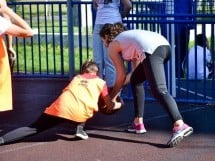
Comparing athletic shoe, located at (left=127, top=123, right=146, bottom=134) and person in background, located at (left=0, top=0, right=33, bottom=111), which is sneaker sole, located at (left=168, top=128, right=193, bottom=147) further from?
person in background, located at (left=0, top=0, right=33, bottom=111)

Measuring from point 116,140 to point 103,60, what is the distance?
2378 mm

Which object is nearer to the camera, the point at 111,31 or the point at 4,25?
the point at 4,25

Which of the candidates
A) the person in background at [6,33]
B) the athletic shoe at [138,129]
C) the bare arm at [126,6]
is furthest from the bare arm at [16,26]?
the bare arm at [126,6]

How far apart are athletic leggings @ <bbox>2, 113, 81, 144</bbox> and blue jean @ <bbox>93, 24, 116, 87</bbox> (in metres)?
2.00

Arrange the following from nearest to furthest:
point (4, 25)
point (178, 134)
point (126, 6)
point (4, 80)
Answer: point (4, 25) < point (4, 80) < point (178, 134) < point (126, 6)

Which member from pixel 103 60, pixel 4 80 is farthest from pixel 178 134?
pixel 103 60

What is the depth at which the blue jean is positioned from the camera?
8.37 m

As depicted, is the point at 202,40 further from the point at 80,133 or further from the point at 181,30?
the point at 80,133

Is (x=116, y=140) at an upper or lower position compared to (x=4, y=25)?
lower

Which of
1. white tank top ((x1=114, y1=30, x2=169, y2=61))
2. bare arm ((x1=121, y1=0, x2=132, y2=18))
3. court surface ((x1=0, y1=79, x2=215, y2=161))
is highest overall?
bare arm ((x1=121, y1=0, x2=132, y2=18))

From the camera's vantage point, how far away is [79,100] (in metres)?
6.36

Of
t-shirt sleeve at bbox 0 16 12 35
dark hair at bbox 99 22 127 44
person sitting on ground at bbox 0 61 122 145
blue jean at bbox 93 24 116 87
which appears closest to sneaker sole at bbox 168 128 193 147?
person sitting on ground at bbox 0 61 122 145

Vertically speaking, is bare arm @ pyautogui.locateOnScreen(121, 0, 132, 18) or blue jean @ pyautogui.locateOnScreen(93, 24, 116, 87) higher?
bare arm @ pyautogui.locateOnScreen(121, 0, 132, 18)

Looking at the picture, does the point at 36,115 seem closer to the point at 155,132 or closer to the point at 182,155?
the point at 155,132
